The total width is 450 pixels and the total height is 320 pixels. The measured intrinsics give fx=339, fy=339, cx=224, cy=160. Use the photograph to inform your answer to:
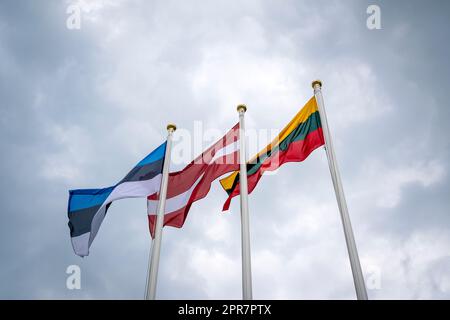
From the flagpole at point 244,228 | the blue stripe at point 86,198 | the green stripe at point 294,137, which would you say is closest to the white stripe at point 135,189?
the blue stripe at point 86,198

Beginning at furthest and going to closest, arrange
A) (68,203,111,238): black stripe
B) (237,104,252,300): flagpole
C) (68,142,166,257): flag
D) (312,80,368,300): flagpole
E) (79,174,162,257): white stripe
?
1. (68,203,111,238): black stripe
2. (68,142,166,257): flag
3. (79,174,162,257): white stripe
4. (237,104,252,300): flagpole
5. (312,80,368,300): flagpole

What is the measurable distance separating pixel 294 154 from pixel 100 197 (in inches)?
316

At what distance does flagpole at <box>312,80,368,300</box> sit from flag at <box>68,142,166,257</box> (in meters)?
6.52

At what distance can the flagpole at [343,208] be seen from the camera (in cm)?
888

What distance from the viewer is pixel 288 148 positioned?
1320 centimetres

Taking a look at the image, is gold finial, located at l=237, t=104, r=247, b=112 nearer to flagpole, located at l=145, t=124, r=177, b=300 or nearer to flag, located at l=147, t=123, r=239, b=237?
flag, located at l=147, t=123, r=239, b=237

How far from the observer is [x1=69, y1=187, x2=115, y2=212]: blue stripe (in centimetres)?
1385

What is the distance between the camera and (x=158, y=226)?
441 inches

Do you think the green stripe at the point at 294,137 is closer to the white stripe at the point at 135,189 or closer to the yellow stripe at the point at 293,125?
the yellow stripe at the point at 293,125

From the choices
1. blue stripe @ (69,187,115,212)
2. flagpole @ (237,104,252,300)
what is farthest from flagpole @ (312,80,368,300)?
blue stripe @ (69,187,115,212)

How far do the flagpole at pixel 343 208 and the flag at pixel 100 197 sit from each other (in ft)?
21.4

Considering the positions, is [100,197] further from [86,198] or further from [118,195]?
[118,195]

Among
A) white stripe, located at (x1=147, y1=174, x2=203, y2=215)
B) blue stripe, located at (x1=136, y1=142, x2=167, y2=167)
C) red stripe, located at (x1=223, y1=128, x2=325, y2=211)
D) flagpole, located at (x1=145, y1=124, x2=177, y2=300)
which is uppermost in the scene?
blue stripe, located at (x1=136, y1=142, x2=167, y2=167)
